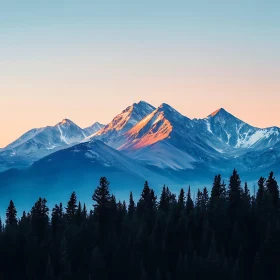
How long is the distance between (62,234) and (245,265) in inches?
1653

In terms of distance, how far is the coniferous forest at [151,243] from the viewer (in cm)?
12962

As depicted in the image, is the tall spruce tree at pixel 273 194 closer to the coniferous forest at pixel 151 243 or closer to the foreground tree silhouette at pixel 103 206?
the coniferous forest at pixel 151 243

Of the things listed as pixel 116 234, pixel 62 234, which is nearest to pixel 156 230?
pixel 116 234

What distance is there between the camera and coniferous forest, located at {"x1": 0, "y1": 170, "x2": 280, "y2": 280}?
425ft

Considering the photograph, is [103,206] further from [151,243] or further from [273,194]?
[273,194]

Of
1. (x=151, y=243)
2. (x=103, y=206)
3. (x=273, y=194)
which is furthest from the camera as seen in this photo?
(x=273, y=194)

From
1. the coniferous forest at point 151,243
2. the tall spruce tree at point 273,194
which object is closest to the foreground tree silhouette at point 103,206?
the coniferous forest at point 151,243

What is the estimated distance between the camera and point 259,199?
166 m

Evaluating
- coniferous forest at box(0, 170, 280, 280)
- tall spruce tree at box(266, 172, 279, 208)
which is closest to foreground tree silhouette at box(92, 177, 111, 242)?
coniferous forest at box(0, 170, 280, 280)

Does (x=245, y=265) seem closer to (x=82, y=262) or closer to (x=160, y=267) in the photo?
(x=160, y=267)

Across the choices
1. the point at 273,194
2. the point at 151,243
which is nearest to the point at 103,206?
the point at 151,243

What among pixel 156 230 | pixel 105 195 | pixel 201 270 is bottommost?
pixel 201 270

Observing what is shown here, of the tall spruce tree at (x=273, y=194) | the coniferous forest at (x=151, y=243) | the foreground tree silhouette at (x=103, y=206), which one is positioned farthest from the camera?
the tall spruce tree at (x=273, y=194)

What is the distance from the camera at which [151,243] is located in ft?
468
